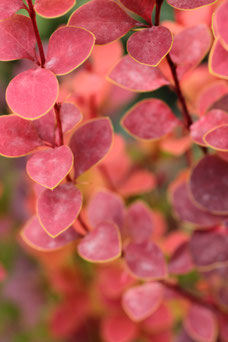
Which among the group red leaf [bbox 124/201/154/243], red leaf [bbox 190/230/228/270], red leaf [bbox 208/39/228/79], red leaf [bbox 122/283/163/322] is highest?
red leaf [bbox 208/39/228/79]

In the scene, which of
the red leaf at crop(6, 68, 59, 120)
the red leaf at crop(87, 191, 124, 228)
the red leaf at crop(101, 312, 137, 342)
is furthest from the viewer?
the red leaf at crop(101, 312, 137, 342)

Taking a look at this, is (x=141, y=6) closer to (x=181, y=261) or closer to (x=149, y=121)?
(x=149, y=121)

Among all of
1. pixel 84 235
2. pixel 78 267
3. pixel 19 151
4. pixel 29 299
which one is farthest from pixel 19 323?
pixel 19 151

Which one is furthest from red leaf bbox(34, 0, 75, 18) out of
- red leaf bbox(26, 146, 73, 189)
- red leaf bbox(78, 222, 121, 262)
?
red leaf bbox(78, 222, 121, 262)

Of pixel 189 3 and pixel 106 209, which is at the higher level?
pixel 189 3

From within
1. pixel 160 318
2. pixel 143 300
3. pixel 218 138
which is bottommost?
pixel 160 318

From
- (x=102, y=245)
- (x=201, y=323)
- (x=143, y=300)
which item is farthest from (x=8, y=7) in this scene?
(x=201, y=323)

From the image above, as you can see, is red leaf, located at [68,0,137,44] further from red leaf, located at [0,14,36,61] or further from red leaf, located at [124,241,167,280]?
red leaf, located at [124,241,167,280]
